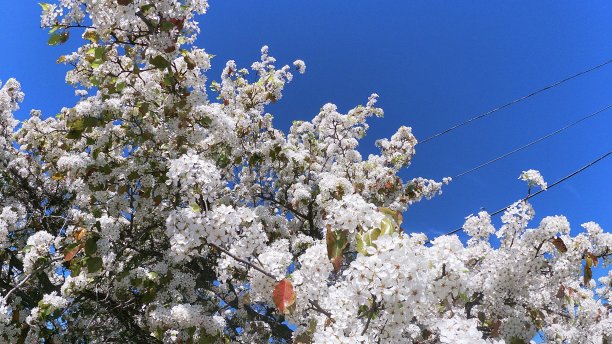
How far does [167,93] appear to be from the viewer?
514cm

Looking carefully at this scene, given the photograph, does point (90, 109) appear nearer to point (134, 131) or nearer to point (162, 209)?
point (134, 131)

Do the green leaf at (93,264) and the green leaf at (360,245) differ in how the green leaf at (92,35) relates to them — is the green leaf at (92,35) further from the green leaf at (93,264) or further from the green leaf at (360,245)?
the green leaf at (360,245)

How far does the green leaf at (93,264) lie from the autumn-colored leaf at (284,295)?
2.46 metres

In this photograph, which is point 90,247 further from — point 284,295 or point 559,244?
point 559,244

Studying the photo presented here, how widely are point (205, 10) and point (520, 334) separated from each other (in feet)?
16.7

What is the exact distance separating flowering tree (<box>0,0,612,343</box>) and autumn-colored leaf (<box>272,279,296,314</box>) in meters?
0.01

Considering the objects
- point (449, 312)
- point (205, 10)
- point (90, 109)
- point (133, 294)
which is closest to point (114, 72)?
point (90, 109)

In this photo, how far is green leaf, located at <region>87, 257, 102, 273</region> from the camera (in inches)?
168

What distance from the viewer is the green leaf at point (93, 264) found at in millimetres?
4273

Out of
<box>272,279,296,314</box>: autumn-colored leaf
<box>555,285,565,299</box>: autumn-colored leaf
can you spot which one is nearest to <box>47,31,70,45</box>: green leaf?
<box>272,279,296,314</box>: autumn-colored leaf

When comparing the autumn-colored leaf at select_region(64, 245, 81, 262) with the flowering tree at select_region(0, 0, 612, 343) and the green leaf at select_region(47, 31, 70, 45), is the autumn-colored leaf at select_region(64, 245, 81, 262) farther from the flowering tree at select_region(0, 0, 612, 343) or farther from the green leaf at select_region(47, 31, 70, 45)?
the green leaf at select_region(47, 31, 70, 45)

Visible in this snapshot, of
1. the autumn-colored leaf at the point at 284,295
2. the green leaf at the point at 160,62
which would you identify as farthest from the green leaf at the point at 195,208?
the green leaf at the point at 160,62

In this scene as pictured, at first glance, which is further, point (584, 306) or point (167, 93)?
Answer: point (584, 306)

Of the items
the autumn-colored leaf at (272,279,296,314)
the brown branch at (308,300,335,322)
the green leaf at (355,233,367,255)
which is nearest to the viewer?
the green leaf at (355,233,367,255)
